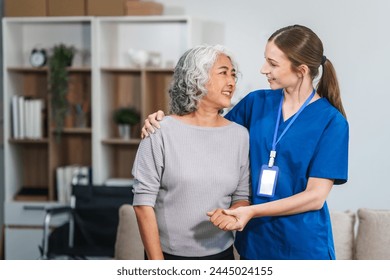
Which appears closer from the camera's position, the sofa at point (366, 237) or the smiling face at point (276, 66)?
the smiling face at point (276, 66)

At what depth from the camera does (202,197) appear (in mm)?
1447

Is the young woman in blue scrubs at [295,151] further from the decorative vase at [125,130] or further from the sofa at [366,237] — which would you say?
the decorative vase at [125,130]

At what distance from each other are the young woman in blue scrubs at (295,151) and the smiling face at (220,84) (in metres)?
0.07

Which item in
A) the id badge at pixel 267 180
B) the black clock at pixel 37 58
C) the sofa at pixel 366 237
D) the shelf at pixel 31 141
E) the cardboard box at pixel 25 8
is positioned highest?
the cardboard box at pixel 25 8

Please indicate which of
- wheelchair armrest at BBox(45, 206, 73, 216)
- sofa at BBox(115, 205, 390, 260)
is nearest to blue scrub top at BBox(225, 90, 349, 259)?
sofa at BBox(115, 205, 390, 260)

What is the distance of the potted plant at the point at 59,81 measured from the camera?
12.4 feet

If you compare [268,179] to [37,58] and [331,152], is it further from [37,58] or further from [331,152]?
[37,58]

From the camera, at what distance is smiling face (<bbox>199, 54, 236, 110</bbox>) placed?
1.45 meters

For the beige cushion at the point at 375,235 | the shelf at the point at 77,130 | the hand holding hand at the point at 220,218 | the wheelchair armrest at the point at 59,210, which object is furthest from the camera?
the shelf at the point at 77,130

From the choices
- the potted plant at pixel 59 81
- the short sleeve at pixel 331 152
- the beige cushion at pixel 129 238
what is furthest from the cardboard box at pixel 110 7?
the short sleeve at pixel 331 152

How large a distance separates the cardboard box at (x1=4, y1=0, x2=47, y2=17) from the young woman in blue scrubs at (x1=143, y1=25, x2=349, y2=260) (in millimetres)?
2467

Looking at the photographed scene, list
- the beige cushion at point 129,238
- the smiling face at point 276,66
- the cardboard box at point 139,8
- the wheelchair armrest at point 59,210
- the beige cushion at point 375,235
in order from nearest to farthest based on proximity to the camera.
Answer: the smiling face at point 276,66 → the beige cushion at point 375,235 → the beige cushion at point 129,238 → the wheelchair armrest at point 59,210 → the cardboard box at point 139,8

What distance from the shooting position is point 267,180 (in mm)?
1492
